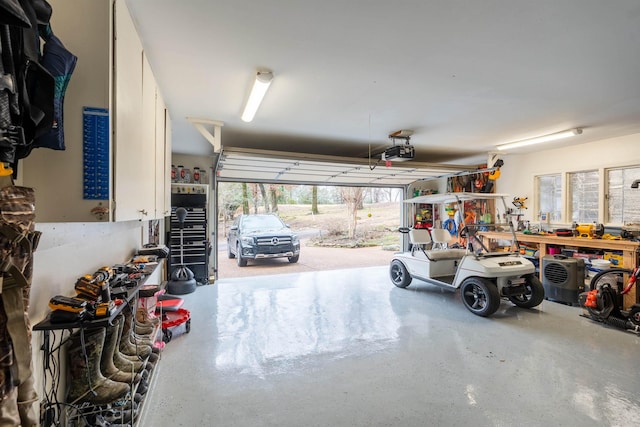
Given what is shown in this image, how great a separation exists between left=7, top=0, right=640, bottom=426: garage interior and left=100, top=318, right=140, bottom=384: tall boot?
0.30 m

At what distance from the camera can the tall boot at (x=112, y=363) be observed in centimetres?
179

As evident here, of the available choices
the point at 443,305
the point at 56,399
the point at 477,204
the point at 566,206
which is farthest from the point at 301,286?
the point at 566,206

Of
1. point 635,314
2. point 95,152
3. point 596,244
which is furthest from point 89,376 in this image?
point 596,244

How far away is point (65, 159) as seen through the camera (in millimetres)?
1248

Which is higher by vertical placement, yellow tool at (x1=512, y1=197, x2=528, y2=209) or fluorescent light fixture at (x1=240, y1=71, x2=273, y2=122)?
fluorescent light fixture at (x1=240, y1=71, x2=273, y2=122)

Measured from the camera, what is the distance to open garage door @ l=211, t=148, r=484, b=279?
5.00 metres

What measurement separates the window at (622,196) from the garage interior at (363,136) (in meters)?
0.05

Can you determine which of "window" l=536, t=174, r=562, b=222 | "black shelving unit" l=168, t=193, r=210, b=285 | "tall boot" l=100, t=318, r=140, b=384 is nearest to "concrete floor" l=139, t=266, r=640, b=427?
"tall boot" l=100, t=318, r=140, b=384

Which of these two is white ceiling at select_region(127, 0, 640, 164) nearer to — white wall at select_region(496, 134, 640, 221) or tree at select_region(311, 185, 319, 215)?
white wall at select_region(496, 134, 640, 221)

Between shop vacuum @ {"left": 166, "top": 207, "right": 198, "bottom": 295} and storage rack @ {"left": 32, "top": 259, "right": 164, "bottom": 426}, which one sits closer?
storage rack @ {"left": 32, "top": 259, "right": 164, "bottom": 426}

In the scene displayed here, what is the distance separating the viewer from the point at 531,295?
170 inches

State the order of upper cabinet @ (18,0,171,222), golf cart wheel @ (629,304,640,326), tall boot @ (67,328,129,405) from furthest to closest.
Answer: golf cart wheel @ (629,304,640,326) < tall boot @ (67,328,129,405) < upper cabinet @ (18,0,171,222)

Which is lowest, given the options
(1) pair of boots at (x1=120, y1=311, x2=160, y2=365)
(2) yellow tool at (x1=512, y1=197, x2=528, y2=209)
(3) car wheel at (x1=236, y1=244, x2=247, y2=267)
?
(3) car wheel at (x1=236, y1=244, x2=247, y2=267)

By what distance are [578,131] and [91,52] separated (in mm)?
5933
